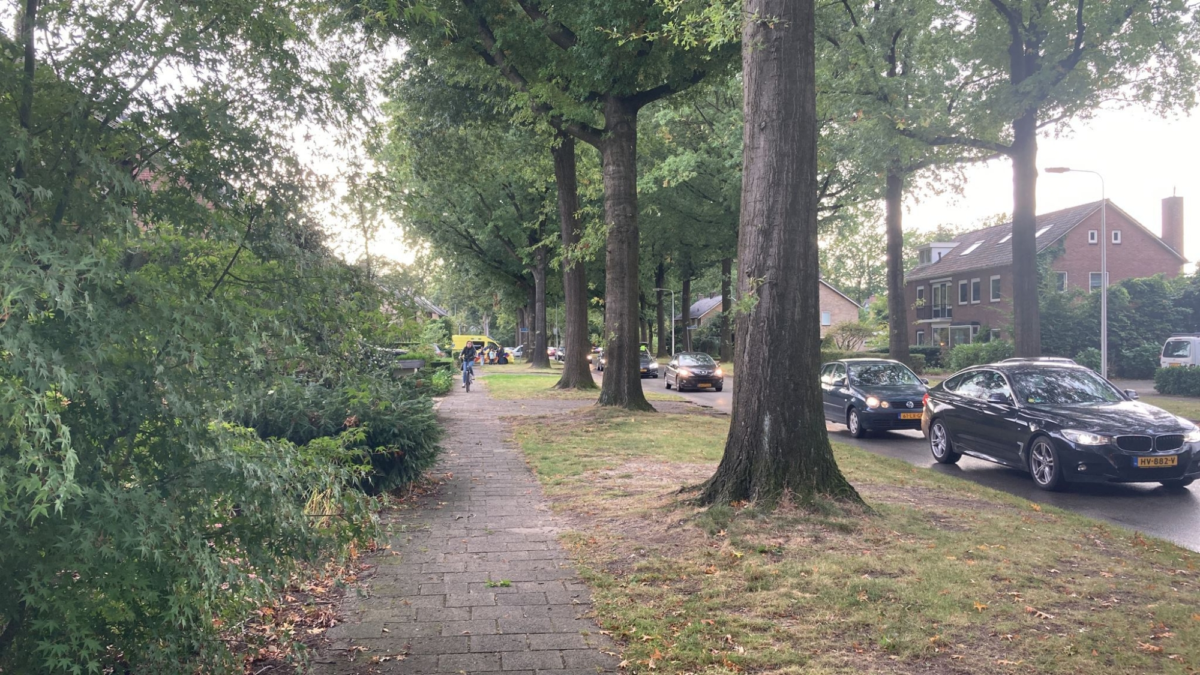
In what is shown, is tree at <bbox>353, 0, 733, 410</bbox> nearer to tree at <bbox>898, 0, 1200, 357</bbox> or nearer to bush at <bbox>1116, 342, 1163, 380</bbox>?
tree at <bbox>898, 0, 1200, 357</bbox>

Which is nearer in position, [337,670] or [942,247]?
[337,670]

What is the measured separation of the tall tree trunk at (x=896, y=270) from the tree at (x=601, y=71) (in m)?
14.2

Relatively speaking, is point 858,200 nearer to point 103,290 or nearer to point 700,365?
point 700,365

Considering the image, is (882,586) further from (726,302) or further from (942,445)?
(726,302)

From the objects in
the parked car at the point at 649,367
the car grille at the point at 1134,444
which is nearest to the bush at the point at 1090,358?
the parked car at the point at 649,367

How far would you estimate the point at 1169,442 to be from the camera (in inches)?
370

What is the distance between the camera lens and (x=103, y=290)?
258 centimetres

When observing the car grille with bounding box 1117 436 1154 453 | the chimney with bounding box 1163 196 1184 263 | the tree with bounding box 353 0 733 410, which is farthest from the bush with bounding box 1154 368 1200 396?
the chimney with bounding box 1163 196 1184 263

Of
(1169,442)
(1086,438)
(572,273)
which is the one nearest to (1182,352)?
(572,273)

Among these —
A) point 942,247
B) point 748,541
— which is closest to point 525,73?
point 748,541

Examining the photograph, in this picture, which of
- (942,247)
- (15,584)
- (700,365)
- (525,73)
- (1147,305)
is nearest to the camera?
(15,584)

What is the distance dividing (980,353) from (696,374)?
47.6 feet

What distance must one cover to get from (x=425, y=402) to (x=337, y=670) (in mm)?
5156

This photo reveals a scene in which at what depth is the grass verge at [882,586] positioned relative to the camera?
13.5 feet
